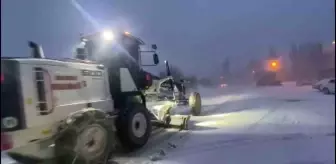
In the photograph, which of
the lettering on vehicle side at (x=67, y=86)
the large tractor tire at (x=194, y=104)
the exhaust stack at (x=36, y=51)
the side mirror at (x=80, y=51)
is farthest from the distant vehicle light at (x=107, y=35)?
the large tractor tire at (x=194, y=104)

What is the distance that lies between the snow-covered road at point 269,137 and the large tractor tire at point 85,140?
27.4 inches

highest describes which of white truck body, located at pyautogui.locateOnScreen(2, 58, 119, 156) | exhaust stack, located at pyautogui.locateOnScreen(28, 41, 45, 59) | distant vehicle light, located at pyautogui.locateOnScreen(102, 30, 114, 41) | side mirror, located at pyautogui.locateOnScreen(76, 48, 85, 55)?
distant vehicle light, located at pyautogui.locateOnScreen(102, 30, 114, 41)

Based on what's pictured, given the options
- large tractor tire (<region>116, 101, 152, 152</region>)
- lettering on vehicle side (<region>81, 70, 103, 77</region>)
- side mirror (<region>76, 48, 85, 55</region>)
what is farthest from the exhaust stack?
large tractor tire (<region>116, 101, 152, 152</region>)

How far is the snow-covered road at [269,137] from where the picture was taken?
3.63 m

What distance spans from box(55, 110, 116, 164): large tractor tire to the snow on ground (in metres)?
0.87

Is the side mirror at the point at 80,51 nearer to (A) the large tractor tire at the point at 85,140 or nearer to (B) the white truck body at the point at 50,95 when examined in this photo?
(B) the white truck body at the point at 50,95

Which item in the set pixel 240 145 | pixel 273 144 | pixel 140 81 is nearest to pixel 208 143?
pixel 240 145

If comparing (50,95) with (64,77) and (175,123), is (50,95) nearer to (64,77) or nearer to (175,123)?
(64,77)

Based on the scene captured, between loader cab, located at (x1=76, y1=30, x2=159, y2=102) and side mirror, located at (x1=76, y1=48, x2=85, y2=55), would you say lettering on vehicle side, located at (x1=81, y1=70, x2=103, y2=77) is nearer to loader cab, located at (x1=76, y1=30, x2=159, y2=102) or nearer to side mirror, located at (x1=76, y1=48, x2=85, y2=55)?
loader cab, located at (x1=76, y1=30, x2=159, y2=102)

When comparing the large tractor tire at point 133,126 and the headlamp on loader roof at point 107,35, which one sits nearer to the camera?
the large tractor tire at point 133,126

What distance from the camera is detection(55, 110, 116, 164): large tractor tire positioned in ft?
12.9

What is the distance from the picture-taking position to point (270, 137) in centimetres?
522

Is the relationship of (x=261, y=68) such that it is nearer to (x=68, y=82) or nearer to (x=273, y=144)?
(x=273, y=144)

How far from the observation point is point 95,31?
6211 millimetres
